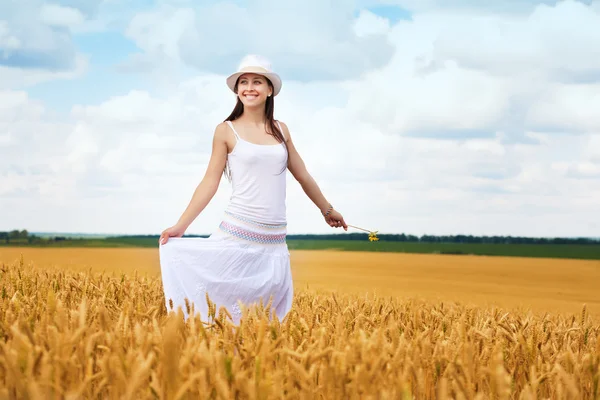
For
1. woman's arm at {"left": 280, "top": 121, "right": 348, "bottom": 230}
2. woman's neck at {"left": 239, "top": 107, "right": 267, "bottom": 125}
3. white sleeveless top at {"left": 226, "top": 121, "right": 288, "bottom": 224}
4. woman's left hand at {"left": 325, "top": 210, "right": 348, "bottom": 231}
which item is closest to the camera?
white sleeveless top at {"left": 226, "top": 121, "right": 288, "bottom": 224}

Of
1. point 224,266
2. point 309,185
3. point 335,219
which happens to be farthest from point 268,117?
point 224,266

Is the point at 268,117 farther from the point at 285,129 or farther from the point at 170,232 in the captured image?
the point at 170,232

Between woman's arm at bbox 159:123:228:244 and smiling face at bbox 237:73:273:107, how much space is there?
0.84 ft

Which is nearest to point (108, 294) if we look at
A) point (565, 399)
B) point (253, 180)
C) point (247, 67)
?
point (253, 180)

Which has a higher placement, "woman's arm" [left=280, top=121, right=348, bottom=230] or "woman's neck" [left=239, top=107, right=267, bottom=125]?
"woman's neck" [left=239, top=107, right=267, bottom=125]

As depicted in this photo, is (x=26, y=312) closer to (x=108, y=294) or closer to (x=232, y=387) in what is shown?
(x=108, y=294)

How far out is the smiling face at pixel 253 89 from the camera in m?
A: 4.94

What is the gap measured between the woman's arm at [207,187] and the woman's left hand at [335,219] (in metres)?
1.04

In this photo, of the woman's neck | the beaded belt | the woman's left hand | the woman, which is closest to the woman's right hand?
the woman

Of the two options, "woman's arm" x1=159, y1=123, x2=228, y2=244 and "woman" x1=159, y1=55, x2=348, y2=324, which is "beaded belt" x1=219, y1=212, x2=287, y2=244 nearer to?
"woman" x1=159, y1=55, x2=348, y2=324

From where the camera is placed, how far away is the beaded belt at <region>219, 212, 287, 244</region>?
495 cm

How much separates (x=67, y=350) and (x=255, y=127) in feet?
8.91

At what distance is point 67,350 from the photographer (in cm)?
262

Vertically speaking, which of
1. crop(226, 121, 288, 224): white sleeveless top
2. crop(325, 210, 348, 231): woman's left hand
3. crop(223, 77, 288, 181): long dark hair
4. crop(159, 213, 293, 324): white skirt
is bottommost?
crop(159, 213, 293, 324): white skirt
